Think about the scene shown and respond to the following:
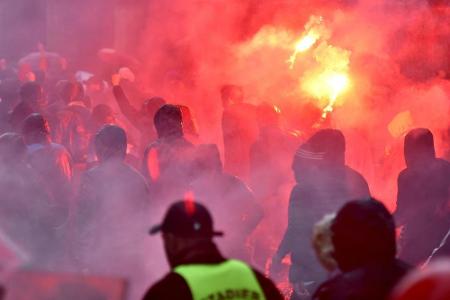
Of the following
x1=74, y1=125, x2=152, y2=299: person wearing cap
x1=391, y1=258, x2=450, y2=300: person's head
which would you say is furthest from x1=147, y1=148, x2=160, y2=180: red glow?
x1=391, y1=258, x2=450, y2=300: person's head

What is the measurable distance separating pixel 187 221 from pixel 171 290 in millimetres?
321

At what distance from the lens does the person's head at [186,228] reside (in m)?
3.84

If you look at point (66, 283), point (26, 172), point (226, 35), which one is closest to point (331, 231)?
point (66, 283)

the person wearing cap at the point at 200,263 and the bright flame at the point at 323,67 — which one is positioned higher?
the bright flame at the point at 323,67

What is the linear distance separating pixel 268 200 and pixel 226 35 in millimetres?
7834

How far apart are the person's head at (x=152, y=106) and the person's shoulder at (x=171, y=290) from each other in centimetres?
508

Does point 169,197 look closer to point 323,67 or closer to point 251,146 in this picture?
point 251,146

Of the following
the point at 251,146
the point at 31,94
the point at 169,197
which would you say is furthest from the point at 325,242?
the point at 31,94

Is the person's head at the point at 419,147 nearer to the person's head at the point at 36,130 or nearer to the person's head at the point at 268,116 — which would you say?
the person's head at the point at 268,116

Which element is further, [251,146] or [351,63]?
[351,63]

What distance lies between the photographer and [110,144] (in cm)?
643

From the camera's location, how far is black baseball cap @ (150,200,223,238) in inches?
151

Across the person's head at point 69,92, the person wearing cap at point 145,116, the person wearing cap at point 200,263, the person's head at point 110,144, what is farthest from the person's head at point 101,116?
the person wearing cap at point 200,263

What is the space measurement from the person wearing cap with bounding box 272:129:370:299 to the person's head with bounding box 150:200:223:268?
255 centimetres
